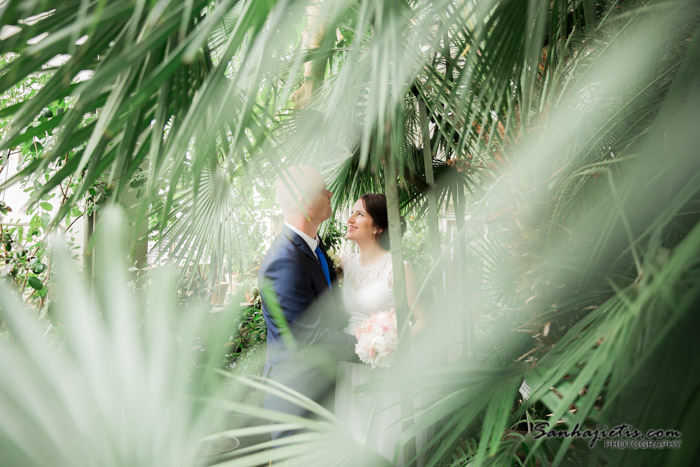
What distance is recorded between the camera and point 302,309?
1398mm

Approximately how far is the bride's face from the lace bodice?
0.11 metres

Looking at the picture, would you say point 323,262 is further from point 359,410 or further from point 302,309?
point 359,410

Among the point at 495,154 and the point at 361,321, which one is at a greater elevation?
the point at 495,154

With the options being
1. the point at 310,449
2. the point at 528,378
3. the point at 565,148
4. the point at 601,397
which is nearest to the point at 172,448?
the point at 310,449

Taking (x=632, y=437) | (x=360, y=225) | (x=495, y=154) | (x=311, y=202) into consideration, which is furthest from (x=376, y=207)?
(x=632, y=437)

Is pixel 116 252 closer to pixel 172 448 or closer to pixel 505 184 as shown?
pixel 172 448

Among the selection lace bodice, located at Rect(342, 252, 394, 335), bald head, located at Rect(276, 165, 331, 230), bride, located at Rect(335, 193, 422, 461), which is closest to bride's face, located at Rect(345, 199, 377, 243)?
bride, located at Rect(335, 193, 422, 461)

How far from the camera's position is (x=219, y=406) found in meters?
0.36

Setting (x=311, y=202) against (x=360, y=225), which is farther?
(x=360, y=225)

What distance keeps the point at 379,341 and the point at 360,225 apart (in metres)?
0.65

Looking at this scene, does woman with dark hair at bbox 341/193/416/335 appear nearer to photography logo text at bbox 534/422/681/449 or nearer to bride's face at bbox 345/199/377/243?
bride's face at bbox 345/199/377/243

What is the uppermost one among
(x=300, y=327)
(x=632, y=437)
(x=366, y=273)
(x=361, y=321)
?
(x=632, y=437)

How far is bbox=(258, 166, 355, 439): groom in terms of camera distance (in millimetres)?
1385

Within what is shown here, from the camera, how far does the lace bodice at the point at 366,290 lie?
5.66 feet
